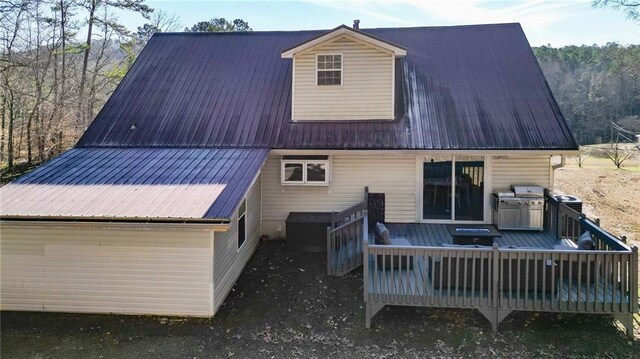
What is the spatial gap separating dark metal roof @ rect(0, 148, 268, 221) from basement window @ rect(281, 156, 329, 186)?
93 centimetres

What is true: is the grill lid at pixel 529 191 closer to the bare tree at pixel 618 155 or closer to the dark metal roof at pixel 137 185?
the dark metal roof at pixel 137 185

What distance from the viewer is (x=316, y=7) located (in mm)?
16047

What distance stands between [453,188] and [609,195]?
36.5ft

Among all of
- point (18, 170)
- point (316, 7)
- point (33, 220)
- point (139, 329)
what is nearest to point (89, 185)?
point (33, 220)

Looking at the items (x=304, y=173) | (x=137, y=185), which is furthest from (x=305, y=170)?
(x=137, y=185)

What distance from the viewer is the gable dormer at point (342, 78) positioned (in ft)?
33.0

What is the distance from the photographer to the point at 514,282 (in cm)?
620

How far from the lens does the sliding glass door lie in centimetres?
976

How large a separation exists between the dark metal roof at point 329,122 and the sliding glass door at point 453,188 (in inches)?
24.8

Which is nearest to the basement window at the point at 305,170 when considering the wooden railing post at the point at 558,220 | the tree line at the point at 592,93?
the wooden railing post at the point at 558,220

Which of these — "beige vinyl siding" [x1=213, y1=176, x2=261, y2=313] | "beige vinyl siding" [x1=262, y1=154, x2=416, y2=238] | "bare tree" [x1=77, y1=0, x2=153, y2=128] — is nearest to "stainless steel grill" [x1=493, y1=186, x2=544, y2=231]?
"beige vinyl siding" [x1=262, y1=154, x2=416, y2=238]

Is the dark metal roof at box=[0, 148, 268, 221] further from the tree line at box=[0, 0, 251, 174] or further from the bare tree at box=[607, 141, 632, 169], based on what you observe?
the bare tree at box=[607, 141, 632, 169]

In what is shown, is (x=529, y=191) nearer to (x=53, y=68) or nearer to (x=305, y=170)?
(x=305, y=170)

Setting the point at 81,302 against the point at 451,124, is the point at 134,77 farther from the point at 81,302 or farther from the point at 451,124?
the point at 451,124
